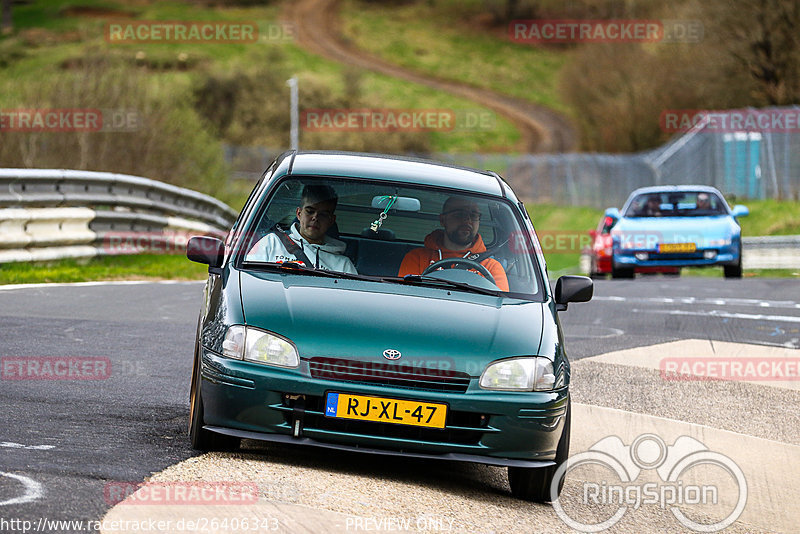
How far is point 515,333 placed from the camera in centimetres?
612

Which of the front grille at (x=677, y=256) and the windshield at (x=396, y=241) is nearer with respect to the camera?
the windshield at (x=396, y=241)

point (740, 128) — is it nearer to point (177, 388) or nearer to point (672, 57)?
point (672, 57)

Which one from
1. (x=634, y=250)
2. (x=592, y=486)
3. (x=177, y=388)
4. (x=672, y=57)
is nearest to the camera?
(x=592, y=486)

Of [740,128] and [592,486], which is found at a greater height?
[740,128]

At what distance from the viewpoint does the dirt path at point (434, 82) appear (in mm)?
82300

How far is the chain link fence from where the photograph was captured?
32656 millimetres

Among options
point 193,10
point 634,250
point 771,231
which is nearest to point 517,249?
point 634,250

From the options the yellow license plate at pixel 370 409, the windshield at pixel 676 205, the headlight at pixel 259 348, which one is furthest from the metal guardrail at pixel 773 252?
the headlight at pixel 259 348

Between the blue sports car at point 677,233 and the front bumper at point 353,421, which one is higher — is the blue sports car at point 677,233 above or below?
above

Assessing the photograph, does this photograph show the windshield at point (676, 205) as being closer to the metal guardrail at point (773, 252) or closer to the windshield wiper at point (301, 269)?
the metal guardrail at point (773, 252)

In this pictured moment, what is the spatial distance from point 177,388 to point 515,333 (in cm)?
299

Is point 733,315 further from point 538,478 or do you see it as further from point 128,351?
point 538,478

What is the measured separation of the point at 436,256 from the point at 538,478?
1517 millimetres

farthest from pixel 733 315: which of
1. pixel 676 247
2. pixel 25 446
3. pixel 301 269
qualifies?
pixel 25 446
